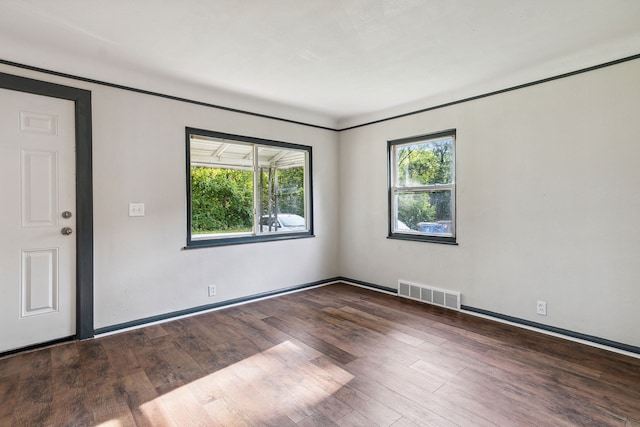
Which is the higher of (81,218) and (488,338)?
(81,218)

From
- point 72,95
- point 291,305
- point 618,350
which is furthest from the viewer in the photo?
point 291,305

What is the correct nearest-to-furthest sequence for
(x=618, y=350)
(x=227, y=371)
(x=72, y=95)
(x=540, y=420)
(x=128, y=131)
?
(x=540, y=420) → (x=227, y=371) → (x=618, y=350) → (x=72, y=95) → (x=128, y=131)

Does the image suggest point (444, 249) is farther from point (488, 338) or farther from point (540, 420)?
point (540, 420)

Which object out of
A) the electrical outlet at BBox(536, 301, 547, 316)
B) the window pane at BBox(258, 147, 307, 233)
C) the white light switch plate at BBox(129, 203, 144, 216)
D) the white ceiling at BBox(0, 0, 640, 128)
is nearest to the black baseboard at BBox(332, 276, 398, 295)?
the window pane at BBox(258, 147, 307, 233)

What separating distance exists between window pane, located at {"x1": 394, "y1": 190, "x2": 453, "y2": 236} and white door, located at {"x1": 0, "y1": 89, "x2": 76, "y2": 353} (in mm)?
3709

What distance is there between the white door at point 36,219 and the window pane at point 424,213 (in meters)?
3.71

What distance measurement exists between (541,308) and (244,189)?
11.6ft

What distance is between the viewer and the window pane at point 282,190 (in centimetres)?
441

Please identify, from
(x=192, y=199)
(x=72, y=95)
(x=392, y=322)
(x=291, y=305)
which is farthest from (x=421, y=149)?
(x=72, y=95)

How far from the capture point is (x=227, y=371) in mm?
2439

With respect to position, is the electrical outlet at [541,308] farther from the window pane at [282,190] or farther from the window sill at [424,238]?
the window pane at [282,190]

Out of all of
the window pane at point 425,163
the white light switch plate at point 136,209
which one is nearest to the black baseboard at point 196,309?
the white light switch plate at point 136,209

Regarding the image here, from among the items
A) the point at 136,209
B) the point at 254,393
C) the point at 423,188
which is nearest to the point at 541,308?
the point at 423,188

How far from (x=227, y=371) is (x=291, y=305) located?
5.22 feet
